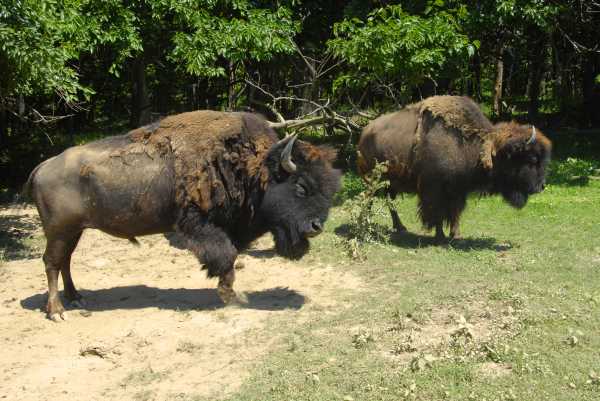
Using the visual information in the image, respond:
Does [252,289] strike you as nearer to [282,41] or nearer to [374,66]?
[374,66]

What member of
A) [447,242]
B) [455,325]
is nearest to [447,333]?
[455,325]

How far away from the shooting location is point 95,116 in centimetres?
2612

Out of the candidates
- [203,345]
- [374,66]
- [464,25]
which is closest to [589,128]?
[464,25]

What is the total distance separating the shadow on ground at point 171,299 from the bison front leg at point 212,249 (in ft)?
0.98

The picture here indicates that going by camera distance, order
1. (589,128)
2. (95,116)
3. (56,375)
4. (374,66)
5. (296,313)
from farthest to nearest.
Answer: (95,116) → (589,128) → (374,66) → (296,313) → (56,375)

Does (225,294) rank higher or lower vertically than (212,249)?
lower

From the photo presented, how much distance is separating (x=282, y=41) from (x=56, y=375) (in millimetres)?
8900

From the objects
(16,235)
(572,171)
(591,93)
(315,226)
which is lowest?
(16,235)

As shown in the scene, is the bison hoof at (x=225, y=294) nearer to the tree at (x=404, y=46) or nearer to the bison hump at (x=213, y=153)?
the bison hump at (x=213, y=153)

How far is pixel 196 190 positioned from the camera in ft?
23.4

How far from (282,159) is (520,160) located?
4.45 metres

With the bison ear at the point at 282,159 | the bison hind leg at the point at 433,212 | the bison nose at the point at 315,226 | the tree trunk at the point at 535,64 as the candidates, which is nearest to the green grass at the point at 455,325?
the bison hind leg at the point at 433,212

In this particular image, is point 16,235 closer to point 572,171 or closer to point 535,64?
point 572,171

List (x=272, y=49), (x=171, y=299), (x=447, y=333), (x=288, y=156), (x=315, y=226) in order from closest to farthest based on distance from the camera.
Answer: (x=447, y=333) → (x=288, y=156) → (x=315, y=226) → (x=171, y=299) → (x=272, y=49)
